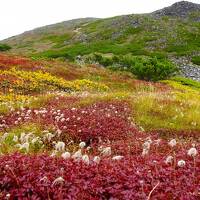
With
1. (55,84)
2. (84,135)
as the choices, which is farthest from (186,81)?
(84,135)

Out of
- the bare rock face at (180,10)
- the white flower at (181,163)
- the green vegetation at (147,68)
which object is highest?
the white flower at (181,163)

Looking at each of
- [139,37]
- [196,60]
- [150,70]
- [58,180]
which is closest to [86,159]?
[58,180]

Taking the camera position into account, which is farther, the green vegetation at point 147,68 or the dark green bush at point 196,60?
the dark green bush at point 196,60

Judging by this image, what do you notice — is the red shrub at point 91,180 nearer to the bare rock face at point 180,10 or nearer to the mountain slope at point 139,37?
the mountain slope at point 139,37

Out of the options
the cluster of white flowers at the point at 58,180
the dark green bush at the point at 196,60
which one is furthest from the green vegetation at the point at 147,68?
the cluster of white flowers at the point at 58,180

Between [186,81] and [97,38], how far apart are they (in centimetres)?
5000

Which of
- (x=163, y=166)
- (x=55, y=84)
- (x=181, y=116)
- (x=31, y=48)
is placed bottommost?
(x=31, y=48)

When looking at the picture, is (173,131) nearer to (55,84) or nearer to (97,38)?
(55,84)

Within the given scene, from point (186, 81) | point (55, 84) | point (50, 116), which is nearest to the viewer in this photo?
point (50, 116)

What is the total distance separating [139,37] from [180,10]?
29.4 meters

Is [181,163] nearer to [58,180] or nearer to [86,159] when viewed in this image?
[86,159]

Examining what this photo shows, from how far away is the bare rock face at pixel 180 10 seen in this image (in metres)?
115

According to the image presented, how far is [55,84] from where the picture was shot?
3447 centimetres

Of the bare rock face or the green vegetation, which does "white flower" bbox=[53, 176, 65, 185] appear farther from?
the bare rock face
